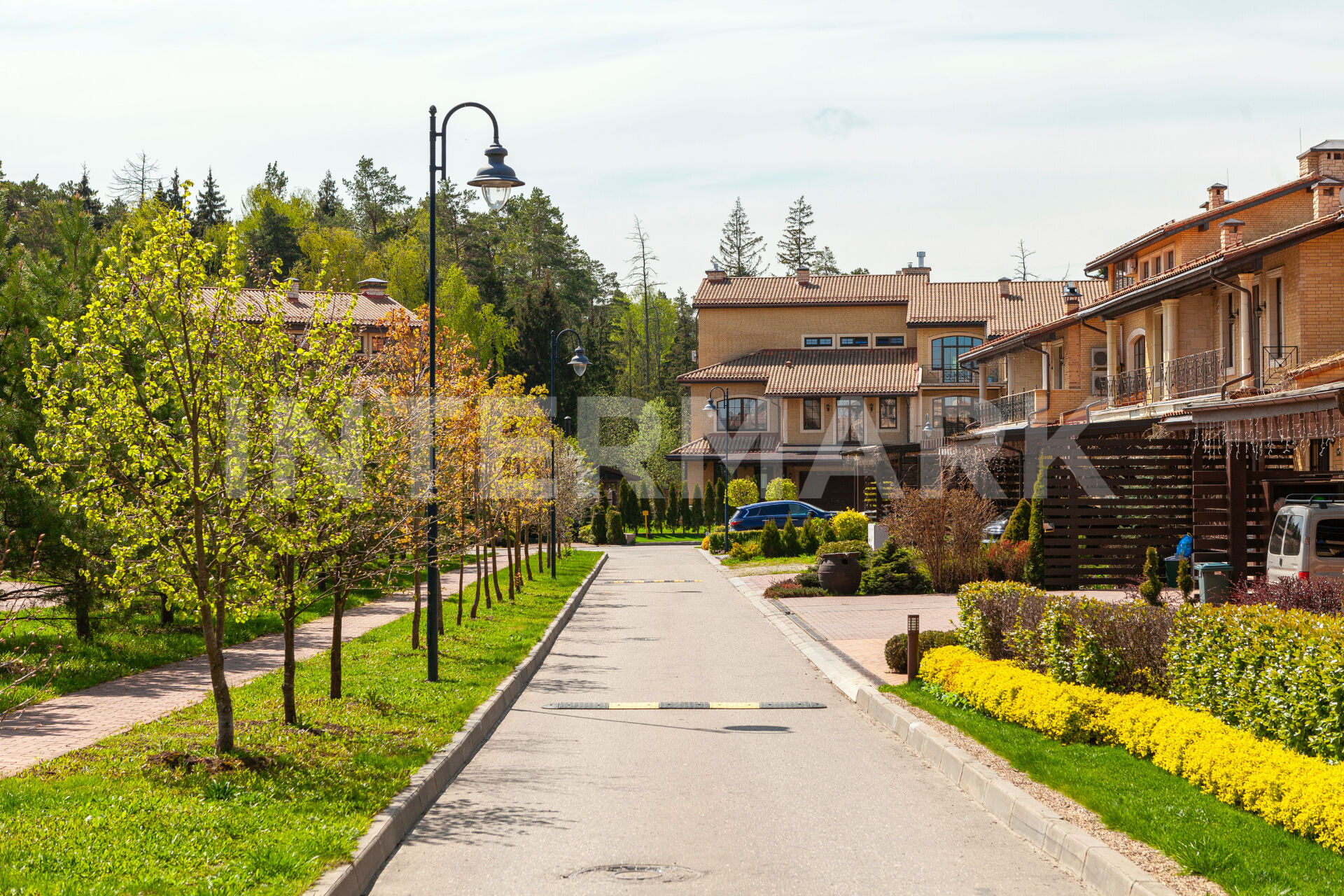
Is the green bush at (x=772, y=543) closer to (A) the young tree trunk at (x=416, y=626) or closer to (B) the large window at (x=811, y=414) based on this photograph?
(B) the large window at (x=811, y=414)

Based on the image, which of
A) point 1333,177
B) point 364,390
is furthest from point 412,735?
point 1333,177

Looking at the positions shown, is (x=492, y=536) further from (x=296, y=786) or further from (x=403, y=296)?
(x=403, y=296)

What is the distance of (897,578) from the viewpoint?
87.3 feet

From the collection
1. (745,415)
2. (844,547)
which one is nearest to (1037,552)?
(844,547)

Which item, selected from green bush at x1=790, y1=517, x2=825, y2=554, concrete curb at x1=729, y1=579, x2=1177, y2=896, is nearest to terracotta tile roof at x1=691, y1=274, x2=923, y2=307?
green bush at x1=790, y1=517, x2=825, y2=554

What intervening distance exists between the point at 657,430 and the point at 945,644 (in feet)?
193

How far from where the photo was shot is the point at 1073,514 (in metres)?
24.0

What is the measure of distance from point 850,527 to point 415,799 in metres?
33.9

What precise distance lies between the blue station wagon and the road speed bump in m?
35.4

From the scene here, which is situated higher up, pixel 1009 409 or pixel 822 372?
pixel 822 372

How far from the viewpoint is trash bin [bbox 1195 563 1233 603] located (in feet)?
60.7

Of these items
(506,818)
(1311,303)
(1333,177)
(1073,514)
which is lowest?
(506,818)

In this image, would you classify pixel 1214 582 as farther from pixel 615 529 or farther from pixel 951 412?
pixel 951 412

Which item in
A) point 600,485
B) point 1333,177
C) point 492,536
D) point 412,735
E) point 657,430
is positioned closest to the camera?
point 412,735
